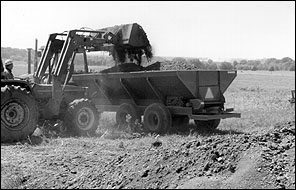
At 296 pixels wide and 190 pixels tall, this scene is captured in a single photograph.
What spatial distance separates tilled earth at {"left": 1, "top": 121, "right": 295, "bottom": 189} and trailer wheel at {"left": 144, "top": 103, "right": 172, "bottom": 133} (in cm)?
405

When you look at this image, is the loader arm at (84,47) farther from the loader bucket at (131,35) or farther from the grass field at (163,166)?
the grass field at (163,166)

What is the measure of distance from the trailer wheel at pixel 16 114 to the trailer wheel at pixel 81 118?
168 cm

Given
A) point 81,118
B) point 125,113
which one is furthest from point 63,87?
point 125,113

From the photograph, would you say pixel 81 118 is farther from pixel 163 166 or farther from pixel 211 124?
pixel 163 166

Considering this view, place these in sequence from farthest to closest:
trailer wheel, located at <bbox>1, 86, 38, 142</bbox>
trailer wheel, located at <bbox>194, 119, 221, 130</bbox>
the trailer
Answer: trailer wheel, located at <bbox>194, 119, 221, 130</bbox>
the trailer
trailer wheel, located at <bbox>1, 86, 38, 142</bbox>

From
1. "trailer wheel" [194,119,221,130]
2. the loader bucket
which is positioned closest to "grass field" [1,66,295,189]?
"trailer wheel" [194,119,221,130]

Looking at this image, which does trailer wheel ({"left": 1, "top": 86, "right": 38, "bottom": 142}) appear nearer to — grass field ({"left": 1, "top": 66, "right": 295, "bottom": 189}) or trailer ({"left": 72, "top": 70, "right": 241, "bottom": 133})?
grass field ({"left": 1, "top": 66, "right": 295, "bottom": 189})

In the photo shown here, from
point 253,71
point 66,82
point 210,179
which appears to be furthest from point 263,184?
point 253,71

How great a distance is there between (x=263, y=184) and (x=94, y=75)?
866 cm

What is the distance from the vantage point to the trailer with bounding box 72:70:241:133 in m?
11.3

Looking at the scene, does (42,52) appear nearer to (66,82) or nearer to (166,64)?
(66,82)

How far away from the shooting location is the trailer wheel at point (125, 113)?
41.1 feet

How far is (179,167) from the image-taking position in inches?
223

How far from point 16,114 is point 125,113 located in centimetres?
415
